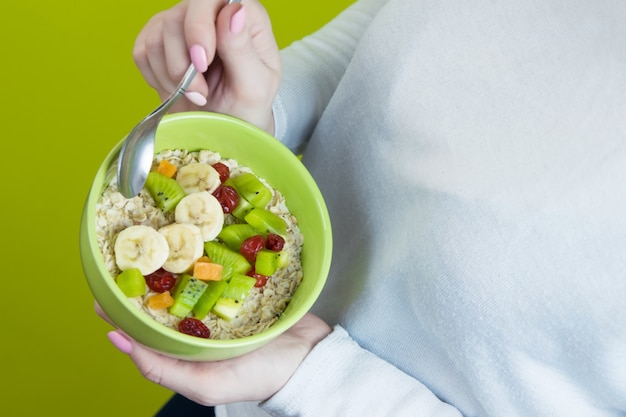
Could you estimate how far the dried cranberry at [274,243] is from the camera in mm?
679

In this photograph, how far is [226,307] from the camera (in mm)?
659

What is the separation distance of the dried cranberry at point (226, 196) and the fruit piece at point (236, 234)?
0.02 meters

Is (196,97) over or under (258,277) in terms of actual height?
over

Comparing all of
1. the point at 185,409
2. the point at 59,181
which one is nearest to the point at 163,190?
the point at 185,409

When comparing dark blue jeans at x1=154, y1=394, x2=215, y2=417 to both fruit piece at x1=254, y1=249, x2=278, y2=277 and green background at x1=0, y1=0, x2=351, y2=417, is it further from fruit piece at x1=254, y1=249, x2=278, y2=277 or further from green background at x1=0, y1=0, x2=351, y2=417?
green background at x1=0, y1=0, x2=351, y2=417

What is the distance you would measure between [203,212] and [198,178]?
37 millimetres

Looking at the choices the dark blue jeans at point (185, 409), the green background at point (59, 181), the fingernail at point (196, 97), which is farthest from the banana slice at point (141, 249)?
the green background at point (59, 181)

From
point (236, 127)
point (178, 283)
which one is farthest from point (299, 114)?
point (178, 283)

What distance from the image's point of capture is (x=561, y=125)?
24.4 inches

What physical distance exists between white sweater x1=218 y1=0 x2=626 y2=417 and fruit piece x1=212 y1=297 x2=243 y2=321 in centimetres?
8

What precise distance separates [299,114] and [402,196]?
0.57ft

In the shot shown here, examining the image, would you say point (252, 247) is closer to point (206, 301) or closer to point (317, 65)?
point (206, 301)

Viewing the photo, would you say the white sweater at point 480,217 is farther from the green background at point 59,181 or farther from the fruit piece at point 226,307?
the green background at point 59,181

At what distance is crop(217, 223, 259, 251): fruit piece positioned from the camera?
70 centimetres
